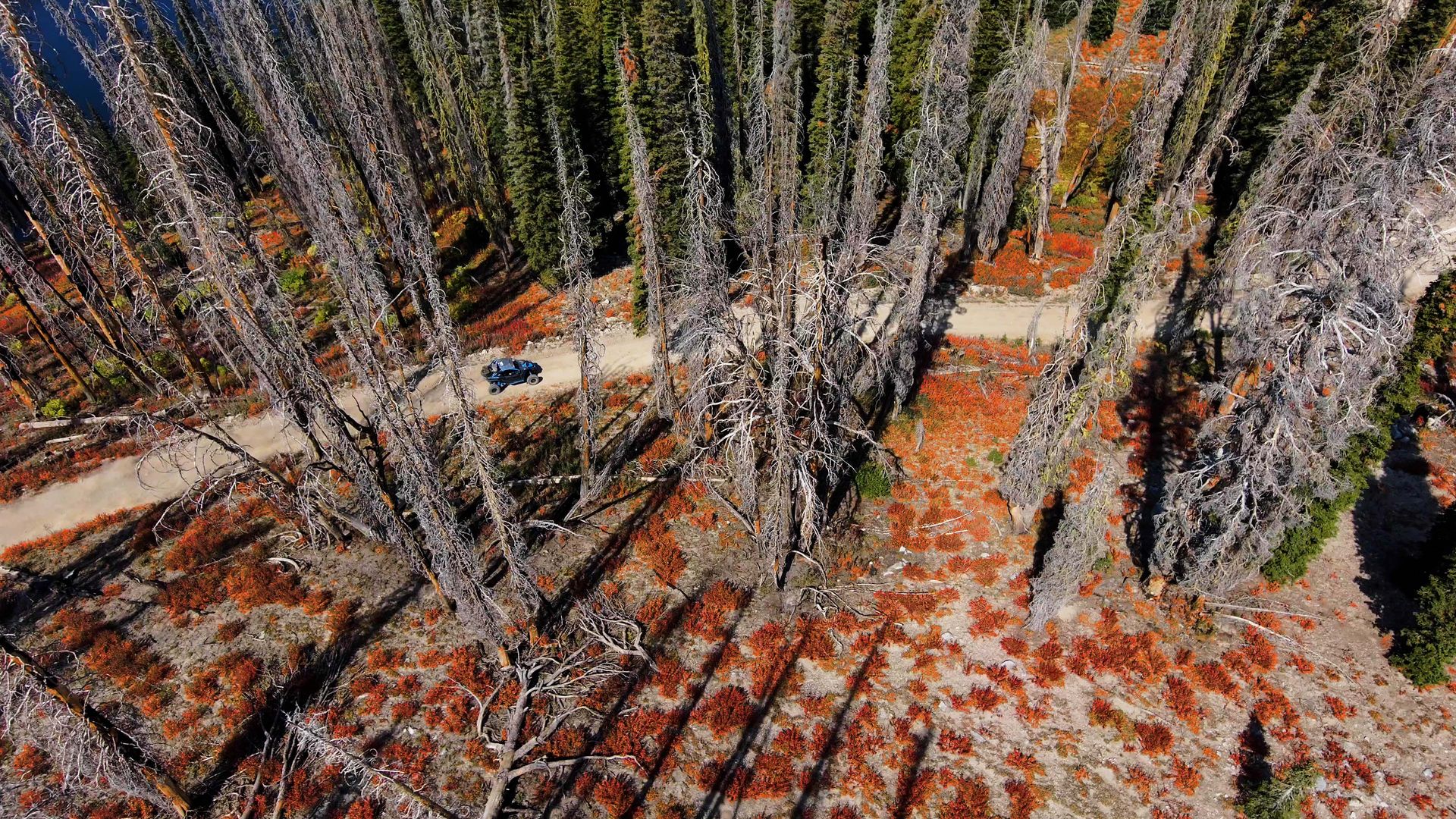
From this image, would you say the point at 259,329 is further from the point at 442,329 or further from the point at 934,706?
the point at 934,706

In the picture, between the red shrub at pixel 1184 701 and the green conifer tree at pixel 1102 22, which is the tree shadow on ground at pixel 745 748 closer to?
the red shrub at pixel 1184 701

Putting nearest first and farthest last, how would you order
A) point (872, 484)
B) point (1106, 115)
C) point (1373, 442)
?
point (1373, 442) → point (872, 484) → point (1106, 115)

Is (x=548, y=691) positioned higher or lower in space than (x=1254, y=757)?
higher

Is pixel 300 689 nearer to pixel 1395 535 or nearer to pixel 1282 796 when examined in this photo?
pixel 1282 796

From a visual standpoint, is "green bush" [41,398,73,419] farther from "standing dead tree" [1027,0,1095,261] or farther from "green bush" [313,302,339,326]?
"standing dead tree" [1027,0,1095,261]

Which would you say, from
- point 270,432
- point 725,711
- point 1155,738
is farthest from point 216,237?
point 1155,738

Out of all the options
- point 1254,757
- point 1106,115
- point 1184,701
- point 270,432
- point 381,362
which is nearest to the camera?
point 381,362

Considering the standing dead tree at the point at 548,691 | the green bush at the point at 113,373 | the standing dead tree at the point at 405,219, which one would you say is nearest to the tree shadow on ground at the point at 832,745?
the standing dead tree at the point at 548,691
